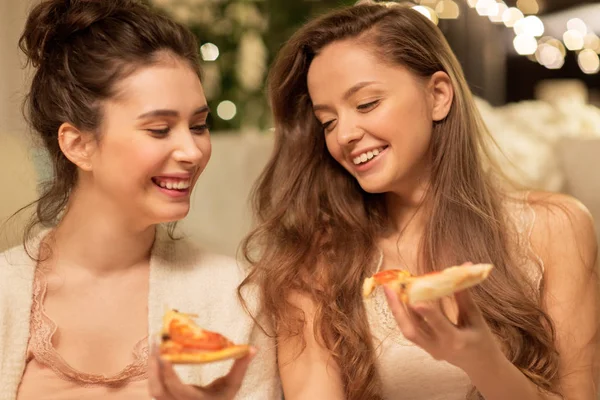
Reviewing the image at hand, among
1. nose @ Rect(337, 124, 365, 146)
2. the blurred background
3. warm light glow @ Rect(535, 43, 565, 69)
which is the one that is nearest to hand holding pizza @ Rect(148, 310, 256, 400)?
nose @ Rect(337, 124, 365, 146)

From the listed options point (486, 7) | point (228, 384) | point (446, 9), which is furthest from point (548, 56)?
point (228, 384)

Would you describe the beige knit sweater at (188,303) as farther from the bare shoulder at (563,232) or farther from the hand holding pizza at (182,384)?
the bare shoulder at (563,232)

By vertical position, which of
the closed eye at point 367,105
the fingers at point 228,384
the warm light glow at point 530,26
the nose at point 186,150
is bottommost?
the warm light glow at point 530,26

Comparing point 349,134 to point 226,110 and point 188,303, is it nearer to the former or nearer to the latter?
point 188,303

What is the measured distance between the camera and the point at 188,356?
1319mm

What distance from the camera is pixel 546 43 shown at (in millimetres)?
4188

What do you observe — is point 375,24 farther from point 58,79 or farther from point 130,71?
point 58,79

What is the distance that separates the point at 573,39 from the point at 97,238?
9.92ft

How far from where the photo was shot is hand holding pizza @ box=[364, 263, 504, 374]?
1340 mm

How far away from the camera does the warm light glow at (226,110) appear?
3914mm

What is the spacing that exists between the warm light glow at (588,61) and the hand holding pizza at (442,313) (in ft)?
9.62

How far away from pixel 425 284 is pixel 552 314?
749mm

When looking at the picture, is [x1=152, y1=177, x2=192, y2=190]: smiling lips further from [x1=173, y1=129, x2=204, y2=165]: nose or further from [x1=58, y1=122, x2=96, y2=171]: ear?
[x1=58, y1=122, x2=96, y2=171]: ear

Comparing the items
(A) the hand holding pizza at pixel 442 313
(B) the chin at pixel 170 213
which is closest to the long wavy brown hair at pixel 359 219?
(B) the chin at pixel 170 213
